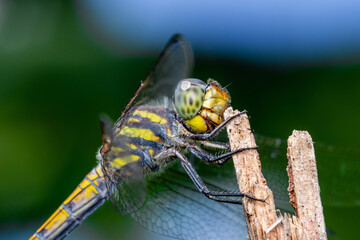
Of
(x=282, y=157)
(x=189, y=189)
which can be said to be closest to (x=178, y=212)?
(x=189, y=189)

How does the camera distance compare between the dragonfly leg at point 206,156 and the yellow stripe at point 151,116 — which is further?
the yellow stripe at point 151,116

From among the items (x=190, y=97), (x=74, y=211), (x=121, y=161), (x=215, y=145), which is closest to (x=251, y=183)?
(x=215, y=145)

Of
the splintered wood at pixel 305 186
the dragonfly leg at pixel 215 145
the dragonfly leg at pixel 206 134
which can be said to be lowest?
the splintered wood at pixel 305 186

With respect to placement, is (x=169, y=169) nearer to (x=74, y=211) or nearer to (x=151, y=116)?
(x=151, y=116)

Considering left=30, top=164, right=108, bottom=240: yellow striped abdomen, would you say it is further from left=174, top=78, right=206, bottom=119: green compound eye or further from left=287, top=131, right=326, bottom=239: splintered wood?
left=287, top=131, right=326, bottom=239: splintered wood

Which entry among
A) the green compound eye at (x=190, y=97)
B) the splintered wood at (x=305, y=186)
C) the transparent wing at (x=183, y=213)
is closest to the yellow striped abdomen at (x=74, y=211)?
the transparent wing at (x=183, y=213)

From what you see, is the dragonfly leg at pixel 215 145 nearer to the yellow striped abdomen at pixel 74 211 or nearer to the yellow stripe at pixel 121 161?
the yellow stripe at pixel 121 161
